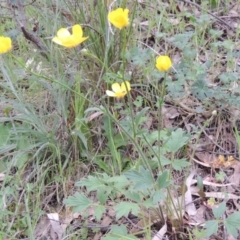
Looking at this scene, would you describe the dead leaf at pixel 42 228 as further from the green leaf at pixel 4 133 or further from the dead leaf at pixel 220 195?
the dead leaf at pixel 220 195

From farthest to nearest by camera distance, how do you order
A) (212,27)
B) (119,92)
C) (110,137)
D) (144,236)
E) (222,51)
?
(212,27), (222,51), (110,137), (144,236), (119,92)

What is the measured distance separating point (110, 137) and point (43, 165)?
30 centimetres

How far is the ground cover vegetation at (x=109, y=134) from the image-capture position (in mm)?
1731

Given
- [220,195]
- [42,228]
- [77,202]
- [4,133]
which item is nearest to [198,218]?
[220,195]

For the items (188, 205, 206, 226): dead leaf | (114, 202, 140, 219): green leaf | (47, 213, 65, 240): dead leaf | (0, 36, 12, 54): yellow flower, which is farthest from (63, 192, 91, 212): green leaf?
(0, 36, 12, 54): yellow flower

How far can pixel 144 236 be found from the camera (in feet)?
5.59

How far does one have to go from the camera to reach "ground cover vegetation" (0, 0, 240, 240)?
68.2 inches

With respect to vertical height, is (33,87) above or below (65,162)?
above

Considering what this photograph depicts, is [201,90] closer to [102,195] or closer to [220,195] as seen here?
[220,195]

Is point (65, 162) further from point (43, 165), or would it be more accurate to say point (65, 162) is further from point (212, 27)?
point (212, 27)

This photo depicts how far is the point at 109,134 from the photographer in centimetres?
197

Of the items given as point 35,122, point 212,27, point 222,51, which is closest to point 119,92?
point 35,122

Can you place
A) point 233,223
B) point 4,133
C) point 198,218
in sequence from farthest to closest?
point 4,133, point 198,218, point 233,223

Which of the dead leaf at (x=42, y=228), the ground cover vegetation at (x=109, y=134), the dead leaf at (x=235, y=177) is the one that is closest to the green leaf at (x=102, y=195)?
the ground cover vegetation at (x=109, y=134)
